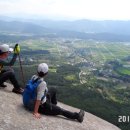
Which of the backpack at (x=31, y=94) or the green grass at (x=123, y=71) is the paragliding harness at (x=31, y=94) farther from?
the green grass at (x=123, y=71)

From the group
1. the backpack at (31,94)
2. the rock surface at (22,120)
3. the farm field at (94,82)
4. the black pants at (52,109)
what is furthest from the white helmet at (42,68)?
the farm field at (94,82)

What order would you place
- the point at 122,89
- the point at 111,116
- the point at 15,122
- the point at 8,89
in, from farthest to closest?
the point at 122,89, the point at 111,116, the point at 8,89, the point at 15,122

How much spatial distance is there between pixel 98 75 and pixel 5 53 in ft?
370

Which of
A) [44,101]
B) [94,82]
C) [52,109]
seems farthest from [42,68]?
[94,82]

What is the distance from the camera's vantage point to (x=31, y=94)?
1077 centimetres

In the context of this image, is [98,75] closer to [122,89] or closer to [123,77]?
[123,77]

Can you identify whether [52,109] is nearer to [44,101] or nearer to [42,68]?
[44,101]

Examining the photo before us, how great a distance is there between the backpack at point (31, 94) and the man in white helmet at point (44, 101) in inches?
1.9

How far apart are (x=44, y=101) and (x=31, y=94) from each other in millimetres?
508

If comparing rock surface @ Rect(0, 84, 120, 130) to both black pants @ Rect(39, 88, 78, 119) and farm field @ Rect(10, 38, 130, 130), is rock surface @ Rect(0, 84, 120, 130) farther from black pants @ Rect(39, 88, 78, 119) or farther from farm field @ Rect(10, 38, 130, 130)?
farm field @ Rect(10, 38, 130, 130)

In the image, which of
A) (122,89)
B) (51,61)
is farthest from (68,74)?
(51,61)

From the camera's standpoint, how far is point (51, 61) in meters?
148

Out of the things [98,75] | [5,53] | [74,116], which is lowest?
[98,75]

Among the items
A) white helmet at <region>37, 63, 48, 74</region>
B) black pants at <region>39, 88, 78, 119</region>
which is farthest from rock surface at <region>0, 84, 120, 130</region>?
white helmet at <region>37, 63, 48, 74</region>
